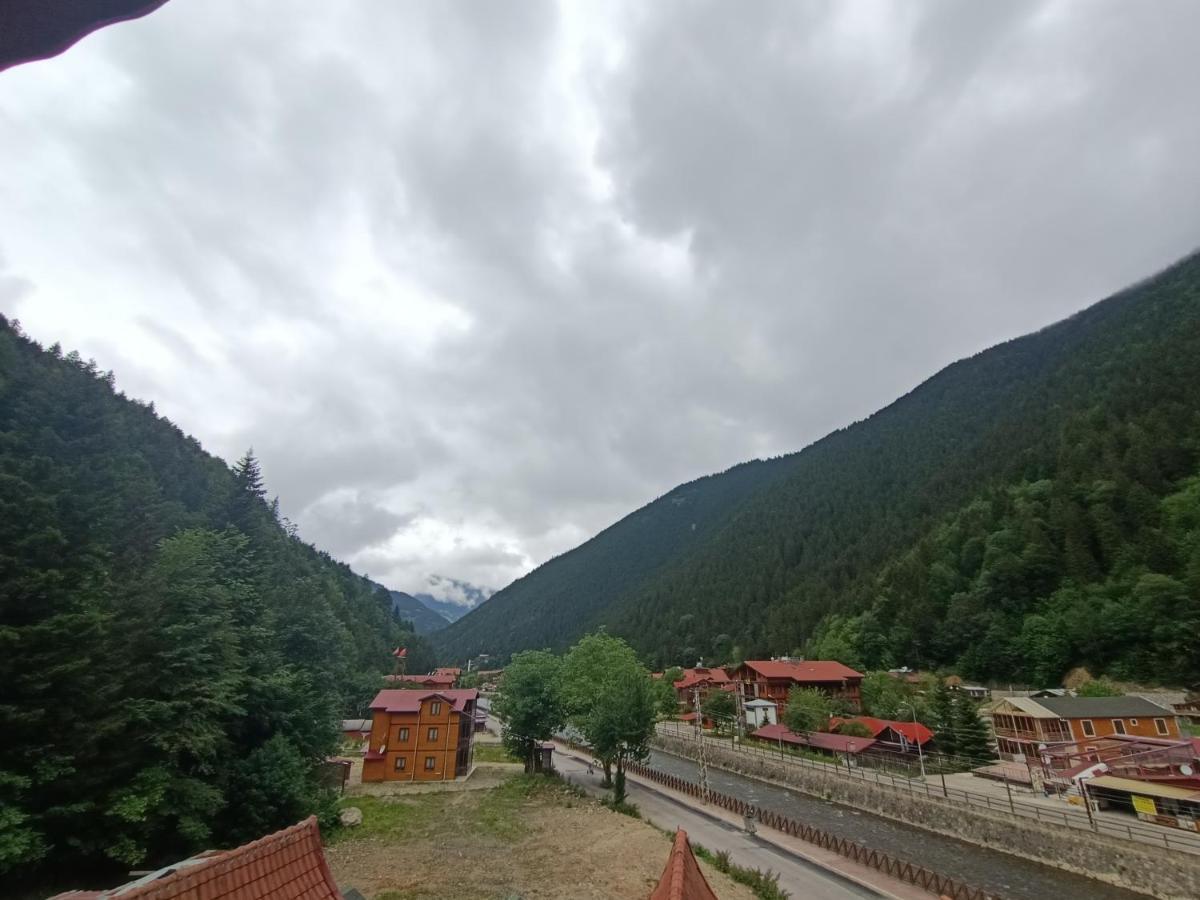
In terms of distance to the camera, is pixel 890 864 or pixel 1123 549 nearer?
pixel 890 864

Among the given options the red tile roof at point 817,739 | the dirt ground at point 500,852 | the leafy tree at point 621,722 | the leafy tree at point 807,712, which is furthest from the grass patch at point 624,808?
the leafy tree at point 807,712

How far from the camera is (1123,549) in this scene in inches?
2867

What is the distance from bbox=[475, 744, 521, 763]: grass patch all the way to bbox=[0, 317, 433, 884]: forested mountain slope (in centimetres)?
2726

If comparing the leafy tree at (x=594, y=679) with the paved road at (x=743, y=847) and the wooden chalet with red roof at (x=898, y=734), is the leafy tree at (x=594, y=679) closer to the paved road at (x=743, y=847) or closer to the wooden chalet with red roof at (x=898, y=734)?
the paved road at (x=743, y=847)

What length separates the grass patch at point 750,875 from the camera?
24.3 m

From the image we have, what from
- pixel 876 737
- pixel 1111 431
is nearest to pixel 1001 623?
pixel 876 737

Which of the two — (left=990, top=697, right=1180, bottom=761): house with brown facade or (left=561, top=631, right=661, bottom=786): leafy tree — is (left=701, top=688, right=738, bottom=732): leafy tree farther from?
(left=561, top=631, right=661, bottom=786): leafy tree

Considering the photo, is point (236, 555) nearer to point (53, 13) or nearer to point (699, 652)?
point (53, 13)

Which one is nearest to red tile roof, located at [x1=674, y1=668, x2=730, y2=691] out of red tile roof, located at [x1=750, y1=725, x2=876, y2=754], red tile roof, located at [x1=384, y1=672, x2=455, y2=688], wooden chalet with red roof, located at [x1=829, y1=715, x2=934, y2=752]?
red tile roof, located at [x1=750, y1=725, x2=876, y2=754]

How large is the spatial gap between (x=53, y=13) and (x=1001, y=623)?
3832 inches

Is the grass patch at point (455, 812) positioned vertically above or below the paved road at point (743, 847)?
above

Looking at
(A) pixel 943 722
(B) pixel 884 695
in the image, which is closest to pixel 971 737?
(A) pixel 943 722

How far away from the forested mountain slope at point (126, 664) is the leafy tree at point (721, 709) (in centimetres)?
5531

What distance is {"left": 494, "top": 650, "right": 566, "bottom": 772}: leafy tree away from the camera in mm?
49594
